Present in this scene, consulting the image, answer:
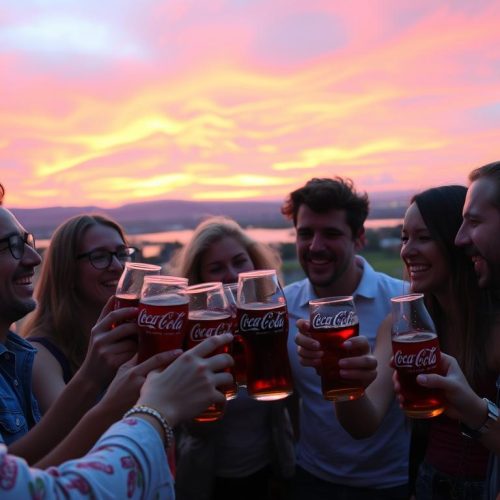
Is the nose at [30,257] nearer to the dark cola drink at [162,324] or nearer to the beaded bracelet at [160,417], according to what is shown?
the dark cola drink at [162,324]

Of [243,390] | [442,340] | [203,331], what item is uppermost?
[203,331]

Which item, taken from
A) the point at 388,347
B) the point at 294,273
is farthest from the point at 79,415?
the point at 294,273

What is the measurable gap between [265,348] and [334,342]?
24 centimetres

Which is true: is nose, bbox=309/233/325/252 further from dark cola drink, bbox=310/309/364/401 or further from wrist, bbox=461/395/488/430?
wrist, bbox=461/395/488/430

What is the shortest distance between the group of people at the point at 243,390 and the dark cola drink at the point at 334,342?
3 centimetres

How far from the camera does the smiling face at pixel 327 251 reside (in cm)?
303

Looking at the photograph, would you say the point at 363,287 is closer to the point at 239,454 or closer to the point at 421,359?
the point at 239,454

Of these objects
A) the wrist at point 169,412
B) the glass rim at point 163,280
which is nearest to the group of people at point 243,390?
the wrist at point 169,412

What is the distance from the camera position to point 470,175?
2115mm

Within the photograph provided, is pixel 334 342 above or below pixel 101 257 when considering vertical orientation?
below

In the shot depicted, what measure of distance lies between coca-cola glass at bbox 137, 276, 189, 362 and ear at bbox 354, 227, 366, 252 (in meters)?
2.06

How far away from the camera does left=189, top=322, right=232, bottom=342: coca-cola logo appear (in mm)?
1409

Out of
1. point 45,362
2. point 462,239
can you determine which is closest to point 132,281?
point 45,362

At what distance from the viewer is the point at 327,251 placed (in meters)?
3.04
